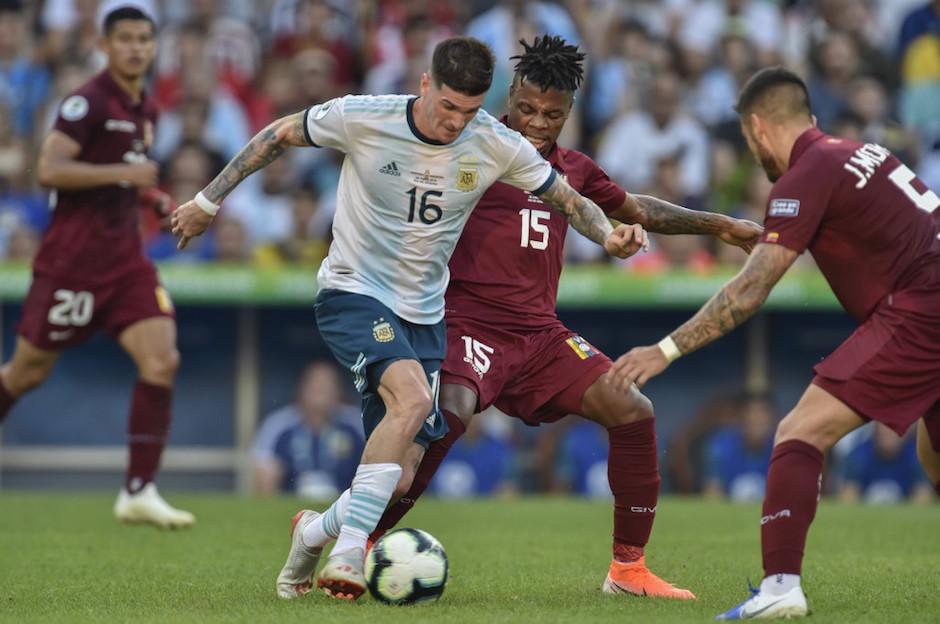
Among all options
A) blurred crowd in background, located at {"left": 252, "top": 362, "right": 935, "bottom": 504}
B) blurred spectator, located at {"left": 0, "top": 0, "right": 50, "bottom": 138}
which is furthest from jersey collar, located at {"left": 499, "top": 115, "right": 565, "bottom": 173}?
blurred spectator, located at {"left": 0, "top": 0, "right": 50, "bottom": 138}

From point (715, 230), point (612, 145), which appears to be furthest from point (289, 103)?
point (715, 230)

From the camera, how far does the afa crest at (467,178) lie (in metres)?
7.30

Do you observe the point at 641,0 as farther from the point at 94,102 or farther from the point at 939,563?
the point at 939,563

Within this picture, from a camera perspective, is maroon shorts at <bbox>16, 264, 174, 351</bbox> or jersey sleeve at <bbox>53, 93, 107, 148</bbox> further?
maroon shorts at <bbox>16, 264, 174, 351</bbox>

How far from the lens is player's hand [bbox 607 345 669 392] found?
618 cm

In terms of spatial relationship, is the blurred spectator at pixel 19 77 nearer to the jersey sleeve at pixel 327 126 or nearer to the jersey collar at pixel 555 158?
the jersey collar at pixel 555 158

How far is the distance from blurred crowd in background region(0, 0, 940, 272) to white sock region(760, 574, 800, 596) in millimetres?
9193

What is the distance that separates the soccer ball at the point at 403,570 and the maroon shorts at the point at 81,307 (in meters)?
4.35

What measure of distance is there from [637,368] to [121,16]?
228 inches

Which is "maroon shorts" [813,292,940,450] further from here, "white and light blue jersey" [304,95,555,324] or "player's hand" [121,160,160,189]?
"player's hand" [121,160,160,189]

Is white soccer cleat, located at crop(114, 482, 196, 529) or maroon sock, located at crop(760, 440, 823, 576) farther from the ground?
maroon sock, located at crop(760, 440, 823, 576)

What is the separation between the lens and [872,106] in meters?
16.7

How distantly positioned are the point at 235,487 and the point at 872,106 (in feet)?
26.1

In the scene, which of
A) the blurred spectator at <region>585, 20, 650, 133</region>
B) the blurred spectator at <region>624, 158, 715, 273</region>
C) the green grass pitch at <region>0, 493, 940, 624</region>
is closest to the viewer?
the green grass pitch at <region>0, 493, 940, 624</region>
